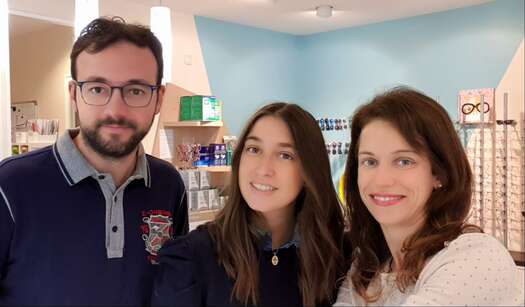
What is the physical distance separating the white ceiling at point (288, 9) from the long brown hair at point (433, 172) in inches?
147

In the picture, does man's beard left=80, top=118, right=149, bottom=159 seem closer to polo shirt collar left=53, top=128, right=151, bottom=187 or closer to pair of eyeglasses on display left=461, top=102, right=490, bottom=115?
polo shirt collar left=53, top=128, right=151, bottom=187

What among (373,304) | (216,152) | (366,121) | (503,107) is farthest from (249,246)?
(503,107)

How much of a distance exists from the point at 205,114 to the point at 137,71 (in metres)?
3.46

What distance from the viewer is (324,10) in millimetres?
5230

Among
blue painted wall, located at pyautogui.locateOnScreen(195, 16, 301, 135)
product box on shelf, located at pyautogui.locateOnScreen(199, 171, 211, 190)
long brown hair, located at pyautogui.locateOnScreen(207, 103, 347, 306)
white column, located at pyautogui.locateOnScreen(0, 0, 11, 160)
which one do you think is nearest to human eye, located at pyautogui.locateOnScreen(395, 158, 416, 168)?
long brown hair, located at pyautogui.locateOnScreen(207, 103, 347, 306)

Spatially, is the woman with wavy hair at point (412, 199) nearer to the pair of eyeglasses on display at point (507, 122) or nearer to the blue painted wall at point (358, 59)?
the pair of eyeglasses on display at point (507, 122)

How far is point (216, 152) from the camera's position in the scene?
5.14 metres

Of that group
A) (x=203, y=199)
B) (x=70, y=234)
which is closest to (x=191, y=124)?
(x=203, y=199)

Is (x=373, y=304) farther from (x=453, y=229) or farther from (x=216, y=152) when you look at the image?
(x=216, y=152)

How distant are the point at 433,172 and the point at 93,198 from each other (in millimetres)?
992

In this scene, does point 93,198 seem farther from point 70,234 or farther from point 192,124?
point 192,124

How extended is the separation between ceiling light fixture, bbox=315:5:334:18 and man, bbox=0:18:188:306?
373 cm

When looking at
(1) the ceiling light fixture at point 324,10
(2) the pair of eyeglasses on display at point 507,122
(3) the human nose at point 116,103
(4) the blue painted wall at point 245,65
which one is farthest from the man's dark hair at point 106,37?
(2) the pair of eyeglasses on display at point 507,122

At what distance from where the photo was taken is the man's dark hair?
166 centimetres
